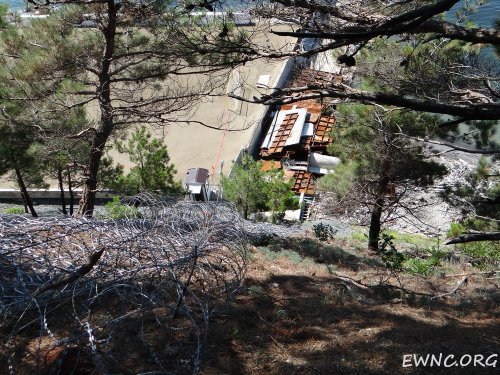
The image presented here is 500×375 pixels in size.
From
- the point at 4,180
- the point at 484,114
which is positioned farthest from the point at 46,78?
the point at 4,180

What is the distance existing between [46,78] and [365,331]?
8.11m

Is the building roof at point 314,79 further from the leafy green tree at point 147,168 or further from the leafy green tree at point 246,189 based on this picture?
the leafy green tree at point 147,168

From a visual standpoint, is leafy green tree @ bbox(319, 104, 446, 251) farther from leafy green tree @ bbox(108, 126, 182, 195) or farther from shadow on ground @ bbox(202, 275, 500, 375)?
leafy green tree @ bbox(108, 126, 182, 195)

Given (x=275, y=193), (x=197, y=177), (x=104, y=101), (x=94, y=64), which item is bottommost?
(x=275, y=193)

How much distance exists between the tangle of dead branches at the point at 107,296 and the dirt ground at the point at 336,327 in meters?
0.32

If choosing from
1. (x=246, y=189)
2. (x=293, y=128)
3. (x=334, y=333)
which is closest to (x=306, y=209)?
(x=246, y=189)

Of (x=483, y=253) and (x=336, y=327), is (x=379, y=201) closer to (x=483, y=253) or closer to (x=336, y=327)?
(x=483, y=253)

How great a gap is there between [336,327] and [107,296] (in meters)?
2.15

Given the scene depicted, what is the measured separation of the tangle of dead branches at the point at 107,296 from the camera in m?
4.02

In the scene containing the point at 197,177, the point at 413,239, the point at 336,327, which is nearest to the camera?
the point at 336,327

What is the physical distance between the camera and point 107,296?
527 cm

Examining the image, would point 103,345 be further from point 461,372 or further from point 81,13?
point 81,13

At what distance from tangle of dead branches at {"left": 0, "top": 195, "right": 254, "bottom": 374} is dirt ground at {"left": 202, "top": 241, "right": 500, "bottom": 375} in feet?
1.04

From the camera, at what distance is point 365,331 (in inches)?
201
